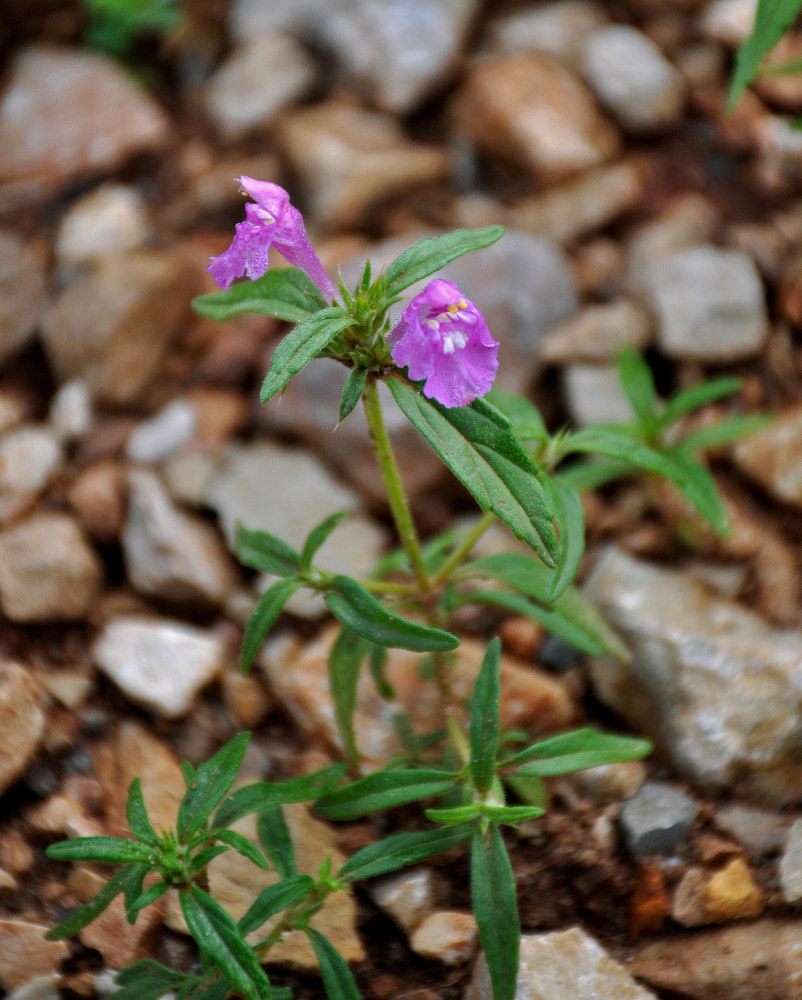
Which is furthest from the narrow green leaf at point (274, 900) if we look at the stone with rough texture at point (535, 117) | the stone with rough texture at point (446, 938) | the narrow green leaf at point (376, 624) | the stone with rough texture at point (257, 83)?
the stone with rough texture at point (257, 83)

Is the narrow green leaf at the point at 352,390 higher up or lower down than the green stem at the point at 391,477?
higher up

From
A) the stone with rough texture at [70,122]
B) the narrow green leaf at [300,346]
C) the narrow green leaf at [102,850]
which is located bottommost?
the narrow green leaf at [102,850]

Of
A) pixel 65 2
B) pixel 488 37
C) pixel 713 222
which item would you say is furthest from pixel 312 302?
pixel 65 2

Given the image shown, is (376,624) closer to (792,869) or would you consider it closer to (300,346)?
(300,346)

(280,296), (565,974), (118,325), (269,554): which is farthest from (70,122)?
(565,974)

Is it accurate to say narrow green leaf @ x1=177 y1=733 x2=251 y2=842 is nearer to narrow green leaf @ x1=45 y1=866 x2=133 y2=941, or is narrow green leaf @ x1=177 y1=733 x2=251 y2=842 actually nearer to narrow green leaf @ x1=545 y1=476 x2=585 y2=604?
narrow green leaf @ x1=45 y1=866 x2=133 y2=941

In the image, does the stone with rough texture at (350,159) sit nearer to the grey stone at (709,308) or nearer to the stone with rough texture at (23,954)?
the grey stone at (709,308)
